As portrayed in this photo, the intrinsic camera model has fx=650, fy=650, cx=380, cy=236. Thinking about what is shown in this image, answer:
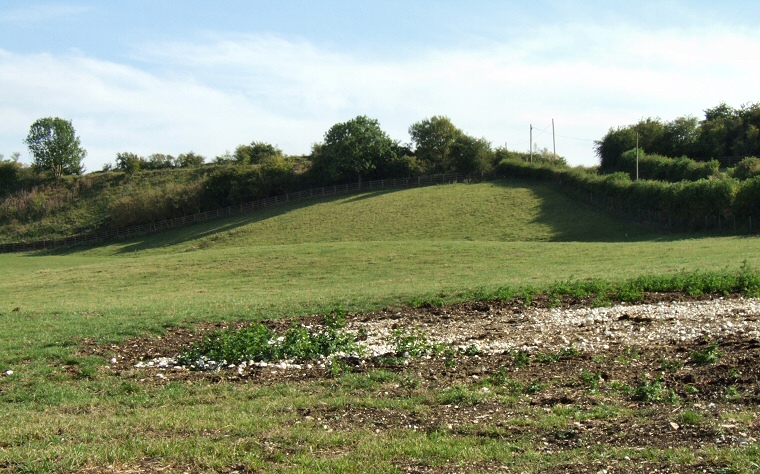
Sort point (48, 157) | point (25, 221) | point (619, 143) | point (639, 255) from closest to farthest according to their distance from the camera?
point (639, 255)
point (619, 143)
point (25, 221)
point (48, 157)

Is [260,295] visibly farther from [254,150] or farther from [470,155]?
[254,150]

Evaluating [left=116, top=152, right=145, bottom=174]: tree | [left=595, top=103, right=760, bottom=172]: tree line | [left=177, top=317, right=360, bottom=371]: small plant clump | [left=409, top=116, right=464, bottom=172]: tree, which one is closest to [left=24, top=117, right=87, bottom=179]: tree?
[left=116, top=152, right=145, bottom=174]: tree

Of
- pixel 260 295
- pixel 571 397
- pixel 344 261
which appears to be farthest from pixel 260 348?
pixel 344 261

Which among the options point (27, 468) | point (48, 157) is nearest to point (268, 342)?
point (27, 468)

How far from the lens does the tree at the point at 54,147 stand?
124062 mm

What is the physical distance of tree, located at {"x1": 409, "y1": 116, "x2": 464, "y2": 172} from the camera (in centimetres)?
10194

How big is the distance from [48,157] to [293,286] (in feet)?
362

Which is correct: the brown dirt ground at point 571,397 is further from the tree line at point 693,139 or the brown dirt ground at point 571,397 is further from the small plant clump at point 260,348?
the tree line at point 693,139

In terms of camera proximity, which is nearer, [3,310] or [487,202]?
[3,310]

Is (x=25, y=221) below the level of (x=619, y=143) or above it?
below

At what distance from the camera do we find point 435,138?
102625 millimetres

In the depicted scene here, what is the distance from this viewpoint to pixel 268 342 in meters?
14.6

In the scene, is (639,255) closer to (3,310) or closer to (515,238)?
(515,238)

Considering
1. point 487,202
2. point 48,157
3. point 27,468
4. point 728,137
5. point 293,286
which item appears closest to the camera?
point 27,468
